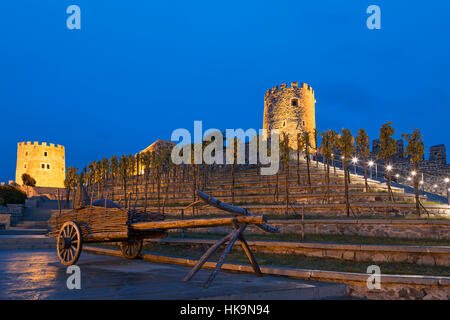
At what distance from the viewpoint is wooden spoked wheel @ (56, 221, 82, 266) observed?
29.0 ft

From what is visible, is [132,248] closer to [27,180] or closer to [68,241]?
[68,241]

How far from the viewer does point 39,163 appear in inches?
2766

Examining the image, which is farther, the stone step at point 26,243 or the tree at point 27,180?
the tree at point 27,180

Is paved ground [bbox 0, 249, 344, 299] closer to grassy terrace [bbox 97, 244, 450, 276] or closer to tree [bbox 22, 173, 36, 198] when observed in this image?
grassy terrace [bbox 97, 244, 450, 276]

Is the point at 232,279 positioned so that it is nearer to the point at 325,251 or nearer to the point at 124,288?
the point at 124,288

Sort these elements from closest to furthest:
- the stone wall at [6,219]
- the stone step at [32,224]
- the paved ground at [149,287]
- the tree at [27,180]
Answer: the paved ground at [149,287] → the stone wall at [6,219] → the stone step at [32,224] → the tree at [27,180]

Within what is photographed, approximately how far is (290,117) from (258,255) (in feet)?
129

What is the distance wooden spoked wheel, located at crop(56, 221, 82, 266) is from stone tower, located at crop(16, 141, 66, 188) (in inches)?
2734

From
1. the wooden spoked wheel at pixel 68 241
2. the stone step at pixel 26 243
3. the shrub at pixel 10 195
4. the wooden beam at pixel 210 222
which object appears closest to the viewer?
the wooden beam at pixel 210 222

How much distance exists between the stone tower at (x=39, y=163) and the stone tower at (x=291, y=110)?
48483 millimetres

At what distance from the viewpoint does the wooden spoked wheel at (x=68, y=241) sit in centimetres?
883

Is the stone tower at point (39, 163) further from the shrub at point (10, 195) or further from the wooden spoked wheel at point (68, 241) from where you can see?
the wooden spoked wheel at point (68, 241)

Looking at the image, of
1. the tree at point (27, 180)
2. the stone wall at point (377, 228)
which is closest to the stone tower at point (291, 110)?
the stone wall at point (377, 228)

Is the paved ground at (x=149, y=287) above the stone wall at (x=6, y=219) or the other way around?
above
